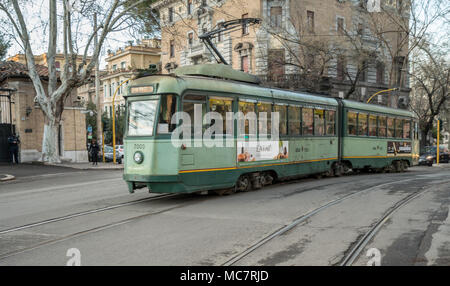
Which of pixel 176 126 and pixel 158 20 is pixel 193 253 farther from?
pixel 158 20

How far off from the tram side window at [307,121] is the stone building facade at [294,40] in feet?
52.8

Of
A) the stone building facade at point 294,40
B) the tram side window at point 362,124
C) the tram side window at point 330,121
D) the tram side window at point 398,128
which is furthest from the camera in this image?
the stone building facade at point 294,40

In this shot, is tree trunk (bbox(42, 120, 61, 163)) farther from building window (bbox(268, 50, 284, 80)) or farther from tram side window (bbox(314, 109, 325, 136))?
building window (bbox(268, 50, 284, 80))

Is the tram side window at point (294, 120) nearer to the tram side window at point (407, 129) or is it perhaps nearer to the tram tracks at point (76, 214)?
the tram tracks at point (76, 214)

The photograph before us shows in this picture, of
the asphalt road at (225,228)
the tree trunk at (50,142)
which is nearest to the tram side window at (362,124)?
the asphalt road at (225,228)

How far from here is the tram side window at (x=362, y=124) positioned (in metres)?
17.8

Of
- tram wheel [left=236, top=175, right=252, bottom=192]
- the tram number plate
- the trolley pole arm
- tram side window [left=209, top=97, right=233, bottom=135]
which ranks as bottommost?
tram wheel [left=236, top=175, right=252, bottom=192]

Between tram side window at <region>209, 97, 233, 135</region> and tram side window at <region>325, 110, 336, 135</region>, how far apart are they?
596cm

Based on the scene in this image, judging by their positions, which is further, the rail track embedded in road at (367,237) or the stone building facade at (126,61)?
the stone building facade at (126,61)

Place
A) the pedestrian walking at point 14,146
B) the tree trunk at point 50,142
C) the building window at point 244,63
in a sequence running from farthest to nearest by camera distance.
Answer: the building window at point 244,63
the pedestrian walking at point 14,146
the tree trunk at point 50,142

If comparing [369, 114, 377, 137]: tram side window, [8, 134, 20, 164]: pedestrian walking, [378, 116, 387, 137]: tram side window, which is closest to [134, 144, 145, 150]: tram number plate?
[369, 114, 377, 137]: tram side window

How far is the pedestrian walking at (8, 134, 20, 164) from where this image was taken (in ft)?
84.4

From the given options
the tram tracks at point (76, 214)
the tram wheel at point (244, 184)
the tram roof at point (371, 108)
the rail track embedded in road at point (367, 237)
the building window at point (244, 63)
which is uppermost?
the building window at point (244, 63)

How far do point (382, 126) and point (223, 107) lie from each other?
11.2m
